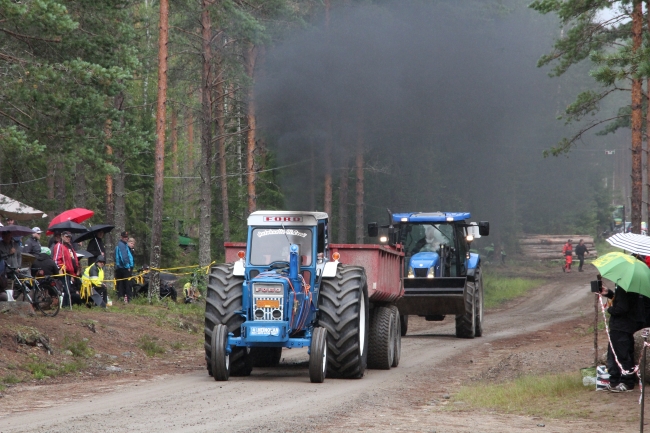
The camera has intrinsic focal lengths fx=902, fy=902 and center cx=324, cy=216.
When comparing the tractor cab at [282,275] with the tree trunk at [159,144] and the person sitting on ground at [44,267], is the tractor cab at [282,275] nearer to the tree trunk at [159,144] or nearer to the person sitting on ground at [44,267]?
the person sitting on ground at [44,267]

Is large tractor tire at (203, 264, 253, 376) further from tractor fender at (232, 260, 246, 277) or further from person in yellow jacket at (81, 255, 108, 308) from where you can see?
person in yellow jacket at (81, 255, 108, 308)

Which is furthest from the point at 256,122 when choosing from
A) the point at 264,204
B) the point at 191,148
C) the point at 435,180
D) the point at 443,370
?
the point at 191,148

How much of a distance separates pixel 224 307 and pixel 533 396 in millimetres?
4267

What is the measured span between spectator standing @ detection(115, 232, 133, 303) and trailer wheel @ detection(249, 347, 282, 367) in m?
6.90

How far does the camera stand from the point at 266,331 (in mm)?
11914

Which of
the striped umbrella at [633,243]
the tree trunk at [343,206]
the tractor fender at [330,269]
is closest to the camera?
the striped umbrella at [633,243]

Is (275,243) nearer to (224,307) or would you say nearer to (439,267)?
(224,307)

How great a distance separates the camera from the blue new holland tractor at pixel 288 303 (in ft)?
39.4

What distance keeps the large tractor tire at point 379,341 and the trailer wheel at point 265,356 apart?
1467 mm

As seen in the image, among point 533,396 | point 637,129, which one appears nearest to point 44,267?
point 533,396

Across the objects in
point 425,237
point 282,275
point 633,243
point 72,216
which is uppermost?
point 72,216

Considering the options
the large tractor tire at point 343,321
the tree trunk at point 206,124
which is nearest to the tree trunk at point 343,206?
the tree trunk at point 206,124

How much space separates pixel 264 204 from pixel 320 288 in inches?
949

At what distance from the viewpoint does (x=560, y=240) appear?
169ft
